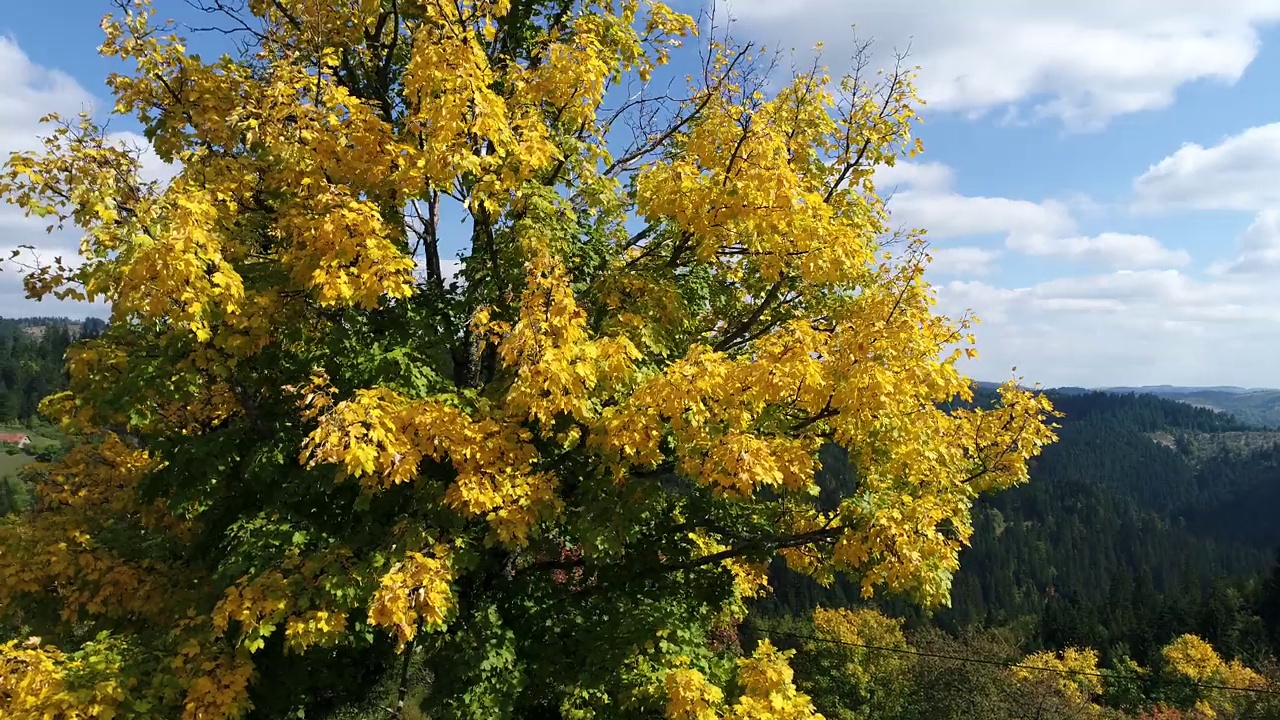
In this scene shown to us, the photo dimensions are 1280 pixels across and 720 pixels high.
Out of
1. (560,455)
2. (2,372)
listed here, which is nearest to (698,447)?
(560,455)

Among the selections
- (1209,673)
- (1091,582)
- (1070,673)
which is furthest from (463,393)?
(1091,582)

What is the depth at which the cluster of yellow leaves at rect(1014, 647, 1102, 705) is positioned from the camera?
38.9 m

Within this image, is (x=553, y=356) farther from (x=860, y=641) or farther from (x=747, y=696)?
(x=860, y=641)

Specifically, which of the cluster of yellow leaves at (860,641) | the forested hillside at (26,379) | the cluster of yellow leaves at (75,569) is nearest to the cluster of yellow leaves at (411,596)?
the cluster of yellow leaves at (75,569)

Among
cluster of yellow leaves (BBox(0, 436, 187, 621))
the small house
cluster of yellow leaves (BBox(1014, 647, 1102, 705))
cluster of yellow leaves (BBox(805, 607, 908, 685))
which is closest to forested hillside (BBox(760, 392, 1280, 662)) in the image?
cluster of yellow leaves (BBox(805, 607, 908, 685))

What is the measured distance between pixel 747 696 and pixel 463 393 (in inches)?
145

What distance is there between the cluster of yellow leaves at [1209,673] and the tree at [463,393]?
4838 centimetres

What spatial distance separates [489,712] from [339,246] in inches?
158

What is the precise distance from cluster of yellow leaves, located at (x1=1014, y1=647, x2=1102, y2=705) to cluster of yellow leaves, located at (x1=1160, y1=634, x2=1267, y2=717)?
17.3ft

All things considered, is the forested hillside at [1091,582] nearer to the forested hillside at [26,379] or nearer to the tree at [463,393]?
the tree at [463,393]

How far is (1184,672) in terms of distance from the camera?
50.8 m

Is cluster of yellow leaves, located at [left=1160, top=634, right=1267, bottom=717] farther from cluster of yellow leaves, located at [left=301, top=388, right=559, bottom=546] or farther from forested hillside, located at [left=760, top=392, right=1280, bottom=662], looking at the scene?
cluster of yellow leaves, located at [left=301, top=388, right=559, bottom=546]

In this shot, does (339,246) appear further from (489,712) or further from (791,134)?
(791,134)

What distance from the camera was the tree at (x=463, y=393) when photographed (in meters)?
5.70
